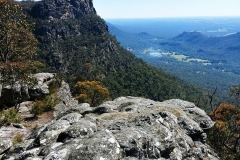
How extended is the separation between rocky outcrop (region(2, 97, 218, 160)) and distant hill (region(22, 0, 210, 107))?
Result: 97.0 m

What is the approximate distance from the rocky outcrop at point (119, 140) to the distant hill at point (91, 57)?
318 feet

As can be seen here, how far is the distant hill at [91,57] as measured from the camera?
129125 mm

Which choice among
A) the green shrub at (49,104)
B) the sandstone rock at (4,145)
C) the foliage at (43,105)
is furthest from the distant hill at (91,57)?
the sandstone rock at (4,145)

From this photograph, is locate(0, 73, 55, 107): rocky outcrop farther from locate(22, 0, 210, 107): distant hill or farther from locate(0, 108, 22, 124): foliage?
locate(22, 0, 210, 107): distant hill

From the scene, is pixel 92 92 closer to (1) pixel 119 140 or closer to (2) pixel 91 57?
(1) pixel 119 140

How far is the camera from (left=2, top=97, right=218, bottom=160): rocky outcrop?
7.93m

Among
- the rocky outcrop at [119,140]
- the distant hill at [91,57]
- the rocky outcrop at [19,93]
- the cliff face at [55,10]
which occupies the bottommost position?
the distant hill at [91,57]

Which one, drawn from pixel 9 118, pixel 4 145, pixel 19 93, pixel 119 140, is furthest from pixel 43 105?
pixel 119 140

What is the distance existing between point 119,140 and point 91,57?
144 meters

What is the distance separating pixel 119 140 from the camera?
867 cm

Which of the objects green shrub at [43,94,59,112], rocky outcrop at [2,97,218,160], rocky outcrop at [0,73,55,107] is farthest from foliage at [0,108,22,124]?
rocky outcrop at [2,97,218,160]

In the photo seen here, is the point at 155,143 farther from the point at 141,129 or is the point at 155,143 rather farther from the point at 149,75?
the point at 149,75

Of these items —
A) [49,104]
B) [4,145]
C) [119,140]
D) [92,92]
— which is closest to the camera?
[119,140]

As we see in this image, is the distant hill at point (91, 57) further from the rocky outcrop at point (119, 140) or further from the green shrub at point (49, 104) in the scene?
the rocky outcrop at point (119, 140)
